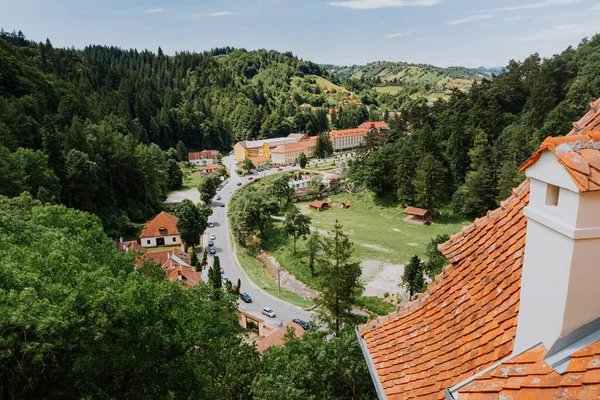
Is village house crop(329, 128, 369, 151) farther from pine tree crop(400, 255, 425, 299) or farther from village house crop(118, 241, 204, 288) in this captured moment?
pine tree crop(400, 255, 425, 299)

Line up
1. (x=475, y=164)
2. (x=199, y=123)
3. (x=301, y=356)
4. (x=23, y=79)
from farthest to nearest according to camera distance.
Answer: (x=199, y=123)
(x=23, y=79)
(x=475, y=164)
(x=301, y=356)

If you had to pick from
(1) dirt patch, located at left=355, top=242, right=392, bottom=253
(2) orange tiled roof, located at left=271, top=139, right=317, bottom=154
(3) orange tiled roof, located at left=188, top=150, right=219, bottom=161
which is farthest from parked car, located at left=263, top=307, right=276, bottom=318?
(3) orange tiled roof, located at left=188, top=150, right=219, bottom=161

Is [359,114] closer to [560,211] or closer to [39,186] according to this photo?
[39,186]

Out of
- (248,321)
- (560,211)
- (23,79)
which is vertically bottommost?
(248,321)

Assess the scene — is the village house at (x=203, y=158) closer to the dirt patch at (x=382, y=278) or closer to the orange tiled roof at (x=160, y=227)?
the orange tiled roof at (x=160, y=227)

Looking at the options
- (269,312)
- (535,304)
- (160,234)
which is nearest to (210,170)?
(160,234)

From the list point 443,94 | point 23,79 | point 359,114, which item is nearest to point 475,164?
point 23,79

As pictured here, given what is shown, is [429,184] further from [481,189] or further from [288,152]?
[288,152]
